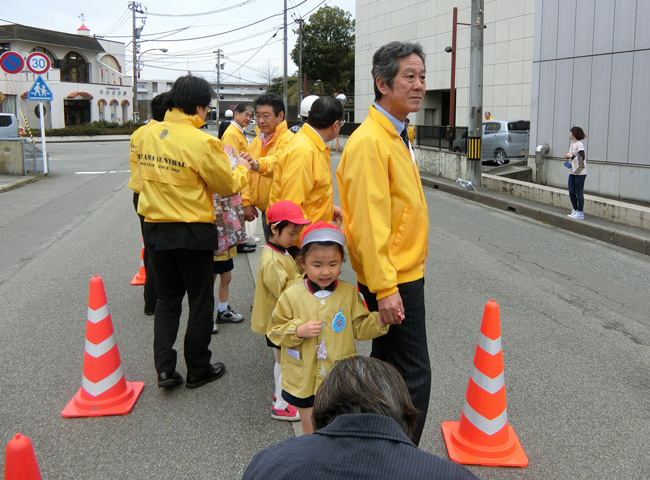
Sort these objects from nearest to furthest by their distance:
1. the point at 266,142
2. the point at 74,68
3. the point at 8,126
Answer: the point at 266,142
the point at 8,126
the point at 74,68

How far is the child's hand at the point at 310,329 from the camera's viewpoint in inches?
112

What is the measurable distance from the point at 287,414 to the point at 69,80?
56386 millimetres

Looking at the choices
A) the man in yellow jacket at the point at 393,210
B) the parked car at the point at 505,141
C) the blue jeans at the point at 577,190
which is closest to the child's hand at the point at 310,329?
the man in yellow jacket at the point at 393,210

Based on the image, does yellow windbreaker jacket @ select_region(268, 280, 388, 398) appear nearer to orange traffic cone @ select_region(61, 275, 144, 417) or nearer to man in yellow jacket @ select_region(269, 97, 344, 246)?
man in yellow jacket @ select_region(269, 97, 344, 246)

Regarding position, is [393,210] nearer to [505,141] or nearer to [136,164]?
[136,164]

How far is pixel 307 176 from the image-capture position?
152 inches

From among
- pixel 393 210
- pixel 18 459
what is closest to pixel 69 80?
pixel 393 210

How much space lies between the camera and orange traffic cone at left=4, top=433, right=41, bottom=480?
2137 mm

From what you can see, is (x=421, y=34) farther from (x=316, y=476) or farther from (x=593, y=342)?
(x=316, y=476)

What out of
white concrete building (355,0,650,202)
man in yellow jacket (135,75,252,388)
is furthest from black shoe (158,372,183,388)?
white concrete building (355,0,650,202)

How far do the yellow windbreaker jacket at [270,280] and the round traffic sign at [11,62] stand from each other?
1570cm

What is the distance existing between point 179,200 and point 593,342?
3.64 m

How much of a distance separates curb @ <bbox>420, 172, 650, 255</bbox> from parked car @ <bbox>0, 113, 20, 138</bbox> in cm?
1866

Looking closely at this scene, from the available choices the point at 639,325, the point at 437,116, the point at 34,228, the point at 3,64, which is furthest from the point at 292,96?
the point at 639,325
